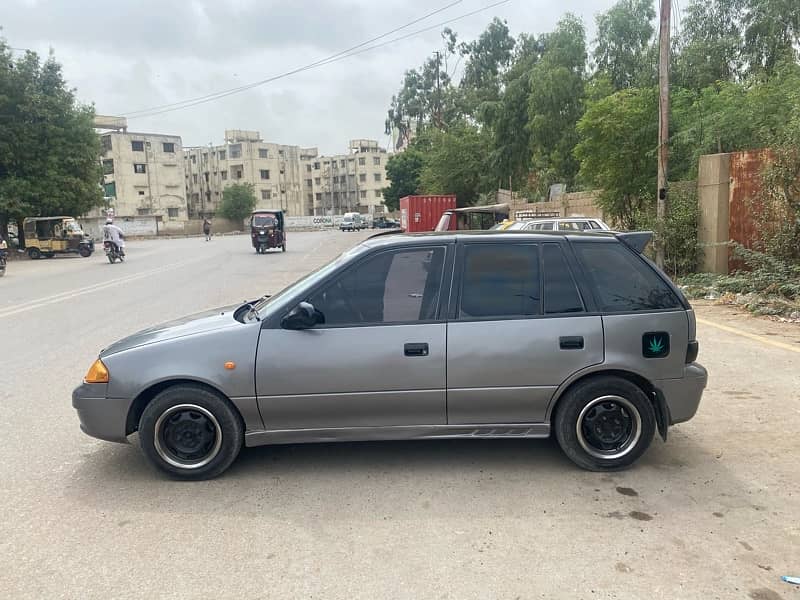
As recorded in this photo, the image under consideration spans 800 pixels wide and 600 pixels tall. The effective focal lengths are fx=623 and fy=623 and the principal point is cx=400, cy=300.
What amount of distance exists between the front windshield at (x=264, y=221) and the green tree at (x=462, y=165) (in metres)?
15.6

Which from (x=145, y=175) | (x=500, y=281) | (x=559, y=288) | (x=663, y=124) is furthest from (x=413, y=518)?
(x=145, y=175)

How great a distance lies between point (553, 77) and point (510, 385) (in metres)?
24.9

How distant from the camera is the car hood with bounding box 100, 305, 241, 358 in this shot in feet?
13.6

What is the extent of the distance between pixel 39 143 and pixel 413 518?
110 ft

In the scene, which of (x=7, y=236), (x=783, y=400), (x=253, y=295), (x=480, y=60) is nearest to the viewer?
(x=783, y=400)

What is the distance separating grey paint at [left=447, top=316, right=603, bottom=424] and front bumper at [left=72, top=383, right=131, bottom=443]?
2.12 m

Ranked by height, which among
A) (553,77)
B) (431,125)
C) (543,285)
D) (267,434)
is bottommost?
(267,434)

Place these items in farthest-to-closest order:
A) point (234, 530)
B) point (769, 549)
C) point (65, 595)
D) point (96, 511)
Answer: point (96, 511) < point (234, 530) < point (769, 549) < point (65, 595)

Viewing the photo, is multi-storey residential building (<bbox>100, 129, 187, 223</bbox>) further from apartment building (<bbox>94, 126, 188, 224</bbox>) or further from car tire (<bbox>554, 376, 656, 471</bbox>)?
car tire (<bbox>554, 376, 656, 471</bbox>)

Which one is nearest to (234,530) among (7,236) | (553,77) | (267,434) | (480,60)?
(267,434)

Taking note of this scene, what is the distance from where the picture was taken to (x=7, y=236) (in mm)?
32250

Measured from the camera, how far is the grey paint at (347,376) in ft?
12.9

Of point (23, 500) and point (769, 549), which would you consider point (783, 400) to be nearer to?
point (769, 549)

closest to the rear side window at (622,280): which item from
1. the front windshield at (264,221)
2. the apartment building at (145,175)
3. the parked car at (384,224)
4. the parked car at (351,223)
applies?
the front windshield at (264,221)
